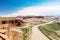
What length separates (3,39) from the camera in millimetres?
12039

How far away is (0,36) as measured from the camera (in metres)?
12.0

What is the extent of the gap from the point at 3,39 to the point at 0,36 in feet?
1.00
